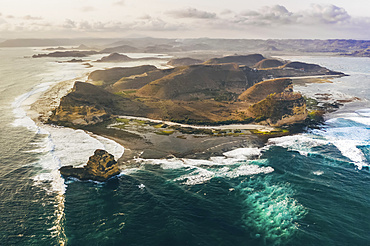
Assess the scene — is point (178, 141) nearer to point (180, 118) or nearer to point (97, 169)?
point (180, 118)

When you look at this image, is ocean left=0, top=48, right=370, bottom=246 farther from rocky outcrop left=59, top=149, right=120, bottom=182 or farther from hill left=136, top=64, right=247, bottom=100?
hill left=136, top=64, right=247, bottom=100

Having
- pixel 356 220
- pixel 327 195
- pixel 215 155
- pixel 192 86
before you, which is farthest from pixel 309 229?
pixel 192 86

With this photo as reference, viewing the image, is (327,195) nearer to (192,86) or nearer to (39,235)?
(39,235)

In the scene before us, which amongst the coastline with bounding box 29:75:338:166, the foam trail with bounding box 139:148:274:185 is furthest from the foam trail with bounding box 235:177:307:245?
the coastline with bounding box 29:75:338:166

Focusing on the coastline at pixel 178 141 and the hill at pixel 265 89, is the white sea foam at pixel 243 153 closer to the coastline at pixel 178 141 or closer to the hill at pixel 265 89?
the coastline at pixel 178 141

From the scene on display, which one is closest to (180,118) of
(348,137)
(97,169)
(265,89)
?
(97,169)

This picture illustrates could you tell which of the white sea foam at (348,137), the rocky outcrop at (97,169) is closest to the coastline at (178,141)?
the rocky outcrop at (97,169)
